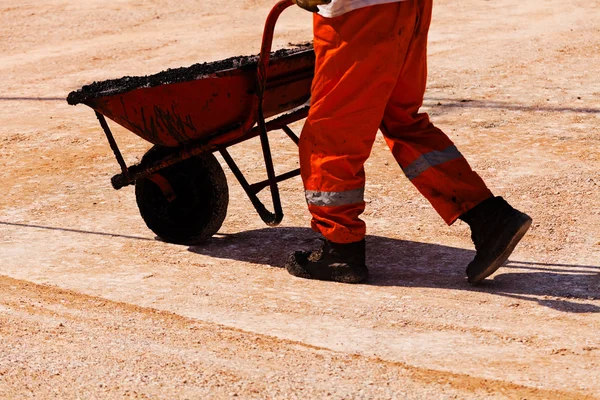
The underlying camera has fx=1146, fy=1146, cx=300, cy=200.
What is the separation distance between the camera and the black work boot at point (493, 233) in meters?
4.69

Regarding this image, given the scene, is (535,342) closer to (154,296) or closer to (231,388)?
(231,388)

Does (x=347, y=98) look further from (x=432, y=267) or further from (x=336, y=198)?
(x=432, y=267)

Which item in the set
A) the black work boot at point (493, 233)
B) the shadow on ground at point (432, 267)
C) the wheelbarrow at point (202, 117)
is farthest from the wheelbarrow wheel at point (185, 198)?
the black work boot at point (493, 233)

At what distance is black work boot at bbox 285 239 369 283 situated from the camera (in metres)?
4.86

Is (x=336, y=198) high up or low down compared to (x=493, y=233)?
up

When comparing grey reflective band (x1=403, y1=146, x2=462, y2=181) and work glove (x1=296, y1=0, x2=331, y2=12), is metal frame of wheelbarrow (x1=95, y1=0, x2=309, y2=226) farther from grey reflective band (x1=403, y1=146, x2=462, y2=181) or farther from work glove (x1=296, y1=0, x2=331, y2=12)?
grey reflective band (x1=403, y1=146, x2=462, y2=181)

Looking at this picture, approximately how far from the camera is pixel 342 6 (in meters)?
4.45

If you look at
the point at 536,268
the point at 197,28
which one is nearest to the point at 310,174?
the point at 536,268

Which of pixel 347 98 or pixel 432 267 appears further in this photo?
pixel 432 267

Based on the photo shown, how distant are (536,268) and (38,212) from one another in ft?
8.82

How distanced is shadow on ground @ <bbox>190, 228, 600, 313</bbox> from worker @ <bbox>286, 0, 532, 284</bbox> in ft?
0.53

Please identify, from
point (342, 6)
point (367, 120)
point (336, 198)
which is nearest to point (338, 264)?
point (336, 198)

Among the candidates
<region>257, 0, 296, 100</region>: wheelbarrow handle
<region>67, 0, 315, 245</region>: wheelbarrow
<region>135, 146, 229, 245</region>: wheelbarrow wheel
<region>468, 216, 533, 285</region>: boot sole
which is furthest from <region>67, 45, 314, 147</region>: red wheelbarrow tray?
<region>468, 216, 533, 285</region>: boot sole

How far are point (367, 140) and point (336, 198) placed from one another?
27 cm
